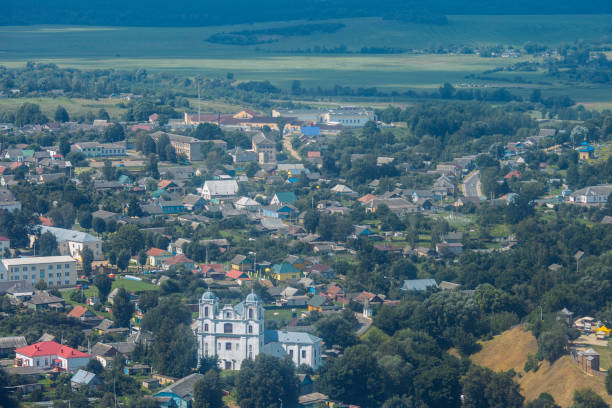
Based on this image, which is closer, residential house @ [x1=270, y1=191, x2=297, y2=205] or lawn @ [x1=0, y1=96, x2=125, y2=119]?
residential house @ [x1=270, y1=191, x2=297, y2=205]

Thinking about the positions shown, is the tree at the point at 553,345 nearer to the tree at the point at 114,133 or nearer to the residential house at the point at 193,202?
the residential house at the point at 193,202

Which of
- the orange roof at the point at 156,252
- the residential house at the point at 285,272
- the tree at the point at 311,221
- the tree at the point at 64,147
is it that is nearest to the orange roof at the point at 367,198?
the tree at the point at 311,221

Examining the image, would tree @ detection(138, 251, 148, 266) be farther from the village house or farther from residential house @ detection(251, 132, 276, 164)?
residential house @ detection(251, 132, 276, 164)

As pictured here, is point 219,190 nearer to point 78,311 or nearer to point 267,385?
point 78,311

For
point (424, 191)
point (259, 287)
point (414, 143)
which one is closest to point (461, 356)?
point (259, 287)

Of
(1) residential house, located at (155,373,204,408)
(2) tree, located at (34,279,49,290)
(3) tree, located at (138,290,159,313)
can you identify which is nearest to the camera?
(1) residential house, located at (155,373,204,408)

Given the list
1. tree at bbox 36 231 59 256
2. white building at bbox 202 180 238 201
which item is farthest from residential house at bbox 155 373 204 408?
white building at bbox 202 180 238 201

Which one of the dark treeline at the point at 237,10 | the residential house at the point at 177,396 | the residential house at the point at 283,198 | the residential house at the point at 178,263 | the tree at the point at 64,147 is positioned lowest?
the residential house at the point at 177,396
